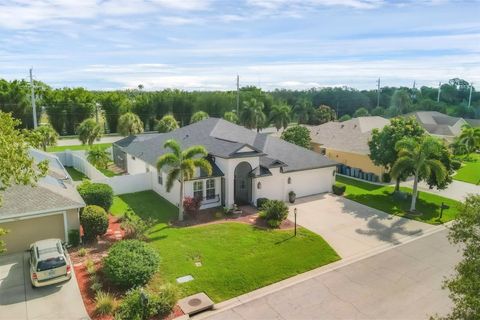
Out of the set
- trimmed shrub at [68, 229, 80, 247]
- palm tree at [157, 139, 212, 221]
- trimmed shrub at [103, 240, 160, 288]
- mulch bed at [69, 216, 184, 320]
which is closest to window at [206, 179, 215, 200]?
palm tree at [157, 139, 212, 221]

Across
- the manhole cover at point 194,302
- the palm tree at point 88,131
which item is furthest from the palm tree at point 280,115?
the manhole cover at point 194,302

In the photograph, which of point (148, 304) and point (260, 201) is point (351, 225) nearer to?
point (260, 201)

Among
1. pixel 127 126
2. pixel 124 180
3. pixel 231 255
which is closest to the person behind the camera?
pixel 231 255

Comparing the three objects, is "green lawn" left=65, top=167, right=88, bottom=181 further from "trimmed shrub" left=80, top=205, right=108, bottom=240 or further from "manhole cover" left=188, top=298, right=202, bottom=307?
"manhole cover" left=188, top=298, right=202, bottom=307

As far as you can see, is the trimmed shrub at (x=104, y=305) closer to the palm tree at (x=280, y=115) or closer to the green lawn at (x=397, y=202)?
the green lawn at (x=397, y=202)

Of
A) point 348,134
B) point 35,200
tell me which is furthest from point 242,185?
point 348,134

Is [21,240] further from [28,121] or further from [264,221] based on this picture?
[28,121]

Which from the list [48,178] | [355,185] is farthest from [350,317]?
[355,185]
